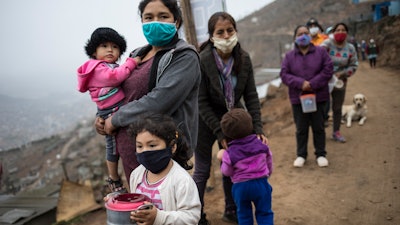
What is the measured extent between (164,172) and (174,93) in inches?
18.6

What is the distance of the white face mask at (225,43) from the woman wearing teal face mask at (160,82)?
730 mm

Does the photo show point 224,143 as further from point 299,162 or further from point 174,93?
point 299,162

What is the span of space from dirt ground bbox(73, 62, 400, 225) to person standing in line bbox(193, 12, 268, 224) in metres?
1.00

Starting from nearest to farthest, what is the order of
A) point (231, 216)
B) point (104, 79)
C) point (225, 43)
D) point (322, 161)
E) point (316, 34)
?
1. point (104, 79)
2. point (225, 43)
3. point (231, 216)
4. point (322, 161)
5. point (316, 34)

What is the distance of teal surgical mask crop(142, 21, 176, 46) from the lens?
2.04m

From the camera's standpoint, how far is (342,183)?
4105mm

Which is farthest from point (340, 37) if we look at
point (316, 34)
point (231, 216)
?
point (231, 216)

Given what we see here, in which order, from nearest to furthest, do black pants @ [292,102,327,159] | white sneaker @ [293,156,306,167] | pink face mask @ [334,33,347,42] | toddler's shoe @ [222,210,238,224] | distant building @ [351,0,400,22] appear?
toddler's shoe @ [222,210,238,224] → black pants @ [292,102,327,159] → white sneaker @ [293,156,306,167] → pink face mask @ [334,33,347,42] → distant building @ [351,0,400,22]

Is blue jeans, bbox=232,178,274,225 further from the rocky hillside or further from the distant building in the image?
the rocky hillside

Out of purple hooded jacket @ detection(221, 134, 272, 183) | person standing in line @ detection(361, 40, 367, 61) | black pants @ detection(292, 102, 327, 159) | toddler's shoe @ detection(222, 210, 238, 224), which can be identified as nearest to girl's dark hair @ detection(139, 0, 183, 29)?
purple hooded jacket @ detection(221, 134, 272, 183)

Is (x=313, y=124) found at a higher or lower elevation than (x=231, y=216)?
higher

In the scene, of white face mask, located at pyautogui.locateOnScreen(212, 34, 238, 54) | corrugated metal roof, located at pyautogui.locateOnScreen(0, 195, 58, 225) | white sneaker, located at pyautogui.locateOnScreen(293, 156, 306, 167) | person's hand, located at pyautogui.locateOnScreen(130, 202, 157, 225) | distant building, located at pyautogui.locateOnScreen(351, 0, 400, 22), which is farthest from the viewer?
distant building, located at pyautogui.locateOnScreen(351, 0, 400, 22)

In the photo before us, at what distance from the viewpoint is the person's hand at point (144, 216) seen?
1.49 m

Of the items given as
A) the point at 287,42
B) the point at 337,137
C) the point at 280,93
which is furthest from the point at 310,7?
the point at 337,137
